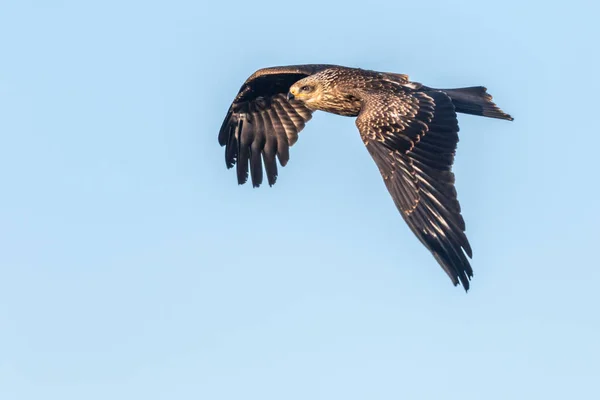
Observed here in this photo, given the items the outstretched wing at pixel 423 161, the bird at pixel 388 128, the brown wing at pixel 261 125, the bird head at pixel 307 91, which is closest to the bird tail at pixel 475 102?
the bird at pixel 388 128

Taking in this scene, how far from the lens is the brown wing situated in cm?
2183

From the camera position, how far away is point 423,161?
17172 millimetres

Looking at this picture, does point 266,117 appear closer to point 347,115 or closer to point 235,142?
point 235,142

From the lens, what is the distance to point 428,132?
692 inches

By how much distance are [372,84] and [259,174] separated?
10.6 feet

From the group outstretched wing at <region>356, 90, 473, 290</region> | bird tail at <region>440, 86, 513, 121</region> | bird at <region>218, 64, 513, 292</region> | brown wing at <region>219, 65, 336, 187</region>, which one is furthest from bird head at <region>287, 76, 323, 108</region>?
bird tail at <region>440, 86, 513, 121</region>

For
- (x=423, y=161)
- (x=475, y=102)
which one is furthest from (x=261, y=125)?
(x=423, y=161)

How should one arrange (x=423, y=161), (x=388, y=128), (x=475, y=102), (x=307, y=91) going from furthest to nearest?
(x=307, y=91) → (x=475, y=102) → (x=388, y=128) → (x=423, y=161)

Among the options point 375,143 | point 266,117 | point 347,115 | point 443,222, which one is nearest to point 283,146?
point 266,117

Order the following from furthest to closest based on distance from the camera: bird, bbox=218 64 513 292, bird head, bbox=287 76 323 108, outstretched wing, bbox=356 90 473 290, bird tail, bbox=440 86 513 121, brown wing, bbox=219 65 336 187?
1. brown wing, bbox=219 65 336 187
2. bird head, bbox=287 76 323 108
3. bird tail, bbox=440 86 513 121
4. bird, bbox=218 64 513 292
5. outstretched wing, bbox=356 90 473 290

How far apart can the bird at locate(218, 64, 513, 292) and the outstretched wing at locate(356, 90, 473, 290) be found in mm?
13

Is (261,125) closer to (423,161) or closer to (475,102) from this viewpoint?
(475,102)

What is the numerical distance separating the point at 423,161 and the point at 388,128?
87 centimetres

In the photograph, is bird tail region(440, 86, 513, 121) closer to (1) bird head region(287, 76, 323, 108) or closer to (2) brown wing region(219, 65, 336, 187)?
(1) bird head region(287, 76, 323, 108)
